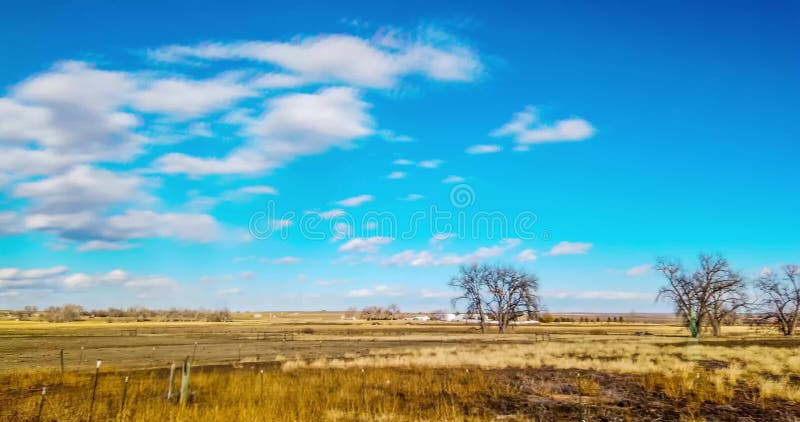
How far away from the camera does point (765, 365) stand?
28.2 m

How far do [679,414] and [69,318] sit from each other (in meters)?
177

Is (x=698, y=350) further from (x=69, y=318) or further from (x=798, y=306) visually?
(x=69, y=318)

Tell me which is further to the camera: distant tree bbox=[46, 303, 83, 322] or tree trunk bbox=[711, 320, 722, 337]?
distant tree bbox=[46, 303, 83, 322]

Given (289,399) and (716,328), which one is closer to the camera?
(289,399)

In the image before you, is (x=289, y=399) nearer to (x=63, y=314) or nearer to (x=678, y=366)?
(x=678, y=366)

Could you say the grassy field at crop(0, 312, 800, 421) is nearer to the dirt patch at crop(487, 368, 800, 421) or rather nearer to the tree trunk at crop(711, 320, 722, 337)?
the dirt patch at crop(487, 368, 800, 421)

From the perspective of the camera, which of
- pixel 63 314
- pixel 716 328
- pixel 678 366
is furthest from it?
pixel 63 314

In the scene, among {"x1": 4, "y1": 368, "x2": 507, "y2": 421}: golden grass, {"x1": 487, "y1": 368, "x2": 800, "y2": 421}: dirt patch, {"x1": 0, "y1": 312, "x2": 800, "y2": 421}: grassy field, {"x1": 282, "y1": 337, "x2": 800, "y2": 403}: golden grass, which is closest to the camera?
{"x1": 4, "y1": 368, "x2": 507, "y2": 421}: golden grass

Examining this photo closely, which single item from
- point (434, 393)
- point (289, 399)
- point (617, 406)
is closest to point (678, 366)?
point (617, 406)

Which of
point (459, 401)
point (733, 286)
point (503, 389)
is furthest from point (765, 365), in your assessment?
point (733, 286)

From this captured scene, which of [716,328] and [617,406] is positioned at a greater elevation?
[716,328]

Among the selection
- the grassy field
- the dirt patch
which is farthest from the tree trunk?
the dirt patch

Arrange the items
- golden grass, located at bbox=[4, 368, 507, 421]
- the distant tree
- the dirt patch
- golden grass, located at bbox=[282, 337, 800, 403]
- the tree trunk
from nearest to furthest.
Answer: golden grass, located at bbox=[4, 368, 507, 421] → the dirt patch → golden grass, located at bbox=[282, 337, 800, 403] → the tree trunk → the distant tree

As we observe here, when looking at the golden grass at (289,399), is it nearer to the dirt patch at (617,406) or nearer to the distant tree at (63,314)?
the dirt patch at (617,406)
